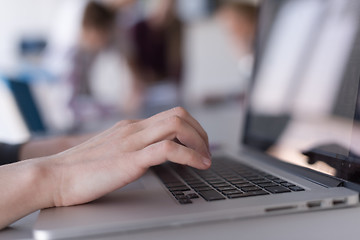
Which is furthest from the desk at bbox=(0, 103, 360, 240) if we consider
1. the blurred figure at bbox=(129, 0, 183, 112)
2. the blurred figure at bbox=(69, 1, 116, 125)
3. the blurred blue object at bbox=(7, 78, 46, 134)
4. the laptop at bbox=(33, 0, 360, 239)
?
the blurred figure at bbox=(69, 1, 116, 125)

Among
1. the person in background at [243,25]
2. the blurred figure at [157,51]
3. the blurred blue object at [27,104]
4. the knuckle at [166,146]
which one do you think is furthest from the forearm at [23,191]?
the person in background at [243,25]

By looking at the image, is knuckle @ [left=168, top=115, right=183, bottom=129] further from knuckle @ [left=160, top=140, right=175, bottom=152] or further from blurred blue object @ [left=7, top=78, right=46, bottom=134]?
blurred blue object @ [left=7, top=78, right=46, bottom=134]

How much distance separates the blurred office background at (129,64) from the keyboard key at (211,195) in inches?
23.0

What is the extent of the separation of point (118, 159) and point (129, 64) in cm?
240

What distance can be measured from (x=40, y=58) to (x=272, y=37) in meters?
4.18

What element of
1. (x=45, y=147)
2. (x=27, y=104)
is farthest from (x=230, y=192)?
(x=27, y=104)

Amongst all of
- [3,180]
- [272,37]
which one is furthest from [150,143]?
[272,37]

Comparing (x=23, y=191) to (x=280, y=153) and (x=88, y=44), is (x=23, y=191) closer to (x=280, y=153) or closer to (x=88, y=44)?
(x=280, y=153)

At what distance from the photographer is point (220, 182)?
59 cm

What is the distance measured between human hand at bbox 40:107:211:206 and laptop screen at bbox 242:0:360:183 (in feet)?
0.64

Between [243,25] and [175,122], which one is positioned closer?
[175,122]

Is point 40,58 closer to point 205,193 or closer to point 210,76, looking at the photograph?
point 210,76

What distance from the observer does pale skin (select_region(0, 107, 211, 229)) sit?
0.50 meters

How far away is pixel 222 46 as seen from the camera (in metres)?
4.76
